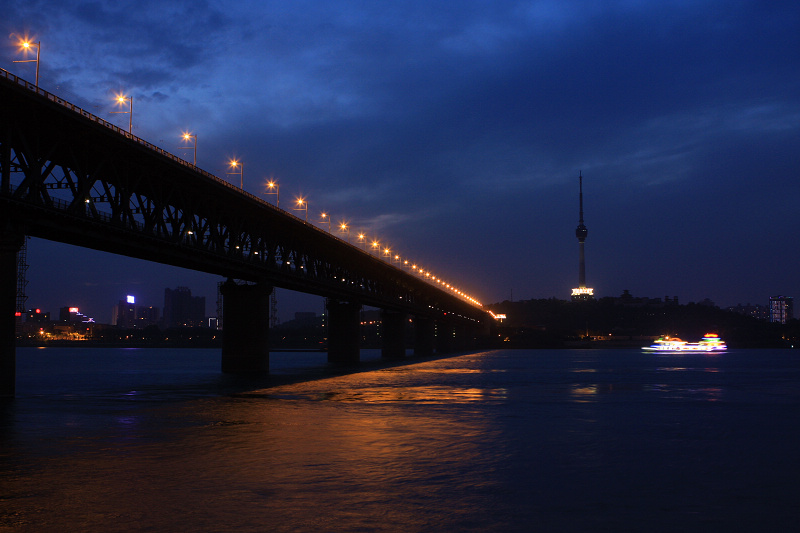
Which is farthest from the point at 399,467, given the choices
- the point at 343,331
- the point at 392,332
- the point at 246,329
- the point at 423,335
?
the point at 423,335

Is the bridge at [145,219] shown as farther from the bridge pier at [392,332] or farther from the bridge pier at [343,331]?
the bridge pier at [392,332]

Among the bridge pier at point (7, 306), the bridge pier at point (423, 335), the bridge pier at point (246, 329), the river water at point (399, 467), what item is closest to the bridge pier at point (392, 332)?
the bridge pier at point (423, 335)

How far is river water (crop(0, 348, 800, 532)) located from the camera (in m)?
14.5

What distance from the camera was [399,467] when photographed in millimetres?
20375

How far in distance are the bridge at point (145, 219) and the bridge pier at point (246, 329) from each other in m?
0.10

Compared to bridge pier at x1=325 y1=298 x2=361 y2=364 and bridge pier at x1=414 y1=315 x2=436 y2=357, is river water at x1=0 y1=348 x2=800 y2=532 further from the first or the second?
bridge pier at x1=414 y1=315 x2=436 y2=357

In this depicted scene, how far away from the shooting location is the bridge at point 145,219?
1594 inches

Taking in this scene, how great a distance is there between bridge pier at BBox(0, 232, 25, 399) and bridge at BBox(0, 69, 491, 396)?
52mm

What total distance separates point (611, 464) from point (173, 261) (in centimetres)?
5089

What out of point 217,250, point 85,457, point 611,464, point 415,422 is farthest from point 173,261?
point 611,464

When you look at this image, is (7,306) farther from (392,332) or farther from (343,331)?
(392,332)

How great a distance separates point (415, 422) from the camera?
31859mm

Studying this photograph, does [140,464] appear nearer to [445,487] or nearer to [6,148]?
[445,487]

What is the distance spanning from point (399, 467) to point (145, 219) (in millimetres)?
41052
